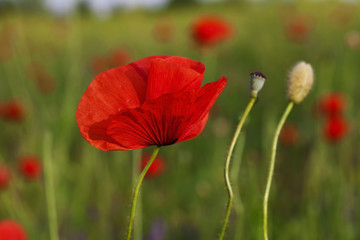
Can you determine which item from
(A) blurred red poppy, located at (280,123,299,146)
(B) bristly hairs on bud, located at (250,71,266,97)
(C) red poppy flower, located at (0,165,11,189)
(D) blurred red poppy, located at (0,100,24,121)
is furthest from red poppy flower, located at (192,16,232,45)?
(B) bristly hairs on bud, located at (250,71,266,97)

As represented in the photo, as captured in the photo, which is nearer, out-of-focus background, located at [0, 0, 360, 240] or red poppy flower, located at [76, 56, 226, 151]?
red poppy flower, located at [76, 56, 226, 151]

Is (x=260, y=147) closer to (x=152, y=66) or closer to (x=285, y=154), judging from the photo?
(x=285, y=154)

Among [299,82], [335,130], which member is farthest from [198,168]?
[299,82]

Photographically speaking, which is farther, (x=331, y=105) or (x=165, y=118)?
(x=331, y=105)

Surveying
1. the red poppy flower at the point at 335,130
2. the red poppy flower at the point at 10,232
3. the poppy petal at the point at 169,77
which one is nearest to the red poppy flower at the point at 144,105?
the poppy petal at the point at 169,77

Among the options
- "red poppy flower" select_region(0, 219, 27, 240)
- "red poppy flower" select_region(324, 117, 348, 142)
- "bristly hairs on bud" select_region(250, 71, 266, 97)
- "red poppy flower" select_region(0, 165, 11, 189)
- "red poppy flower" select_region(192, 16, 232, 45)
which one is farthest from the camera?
"red poppy flower" select_region(192, 16, 232, 45)

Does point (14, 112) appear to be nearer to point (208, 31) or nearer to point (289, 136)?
point (208, 31)

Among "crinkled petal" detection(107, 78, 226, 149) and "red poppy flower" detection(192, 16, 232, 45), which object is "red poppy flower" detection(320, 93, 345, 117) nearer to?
"red poppy flower" detection(192, 16, 232, 45)

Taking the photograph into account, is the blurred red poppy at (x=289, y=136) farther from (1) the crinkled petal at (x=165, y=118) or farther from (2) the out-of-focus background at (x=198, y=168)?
(1) the crinkled petal at (x=165, y=118)
